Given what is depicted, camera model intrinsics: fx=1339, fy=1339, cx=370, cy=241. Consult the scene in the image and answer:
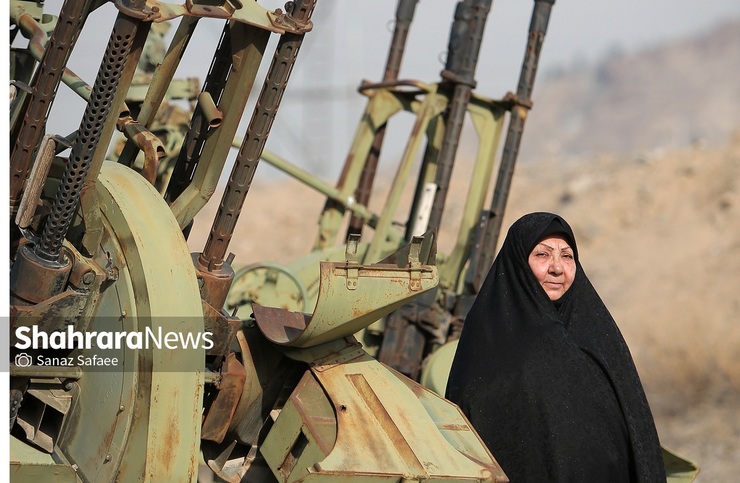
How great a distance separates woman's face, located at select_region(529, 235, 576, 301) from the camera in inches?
171

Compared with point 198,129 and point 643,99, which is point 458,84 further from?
point 643,99

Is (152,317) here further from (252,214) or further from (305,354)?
(252,214)

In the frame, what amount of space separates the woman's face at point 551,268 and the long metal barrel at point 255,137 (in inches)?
37.6

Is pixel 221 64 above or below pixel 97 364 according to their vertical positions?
above

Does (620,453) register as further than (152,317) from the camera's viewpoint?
Yes

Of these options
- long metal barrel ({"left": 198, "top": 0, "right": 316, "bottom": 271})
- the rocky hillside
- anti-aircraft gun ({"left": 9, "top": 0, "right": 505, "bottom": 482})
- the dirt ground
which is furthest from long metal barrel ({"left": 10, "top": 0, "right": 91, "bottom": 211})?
the rocky hillside

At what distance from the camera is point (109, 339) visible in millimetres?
3799

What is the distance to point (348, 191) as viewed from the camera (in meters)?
9.04

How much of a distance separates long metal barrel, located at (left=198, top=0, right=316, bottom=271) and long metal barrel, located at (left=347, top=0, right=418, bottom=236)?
4803mm

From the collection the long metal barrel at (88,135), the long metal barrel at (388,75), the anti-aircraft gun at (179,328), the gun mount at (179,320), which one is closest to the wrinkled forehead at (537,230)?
the gun mount at (179,320)

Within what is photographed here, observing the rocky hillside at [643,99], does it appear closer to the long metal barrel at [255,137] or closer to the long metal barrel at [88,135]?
the long metal barrel at [255,137]

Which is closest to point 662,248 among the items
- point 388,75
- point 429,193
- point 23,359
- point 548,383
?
point 388,75

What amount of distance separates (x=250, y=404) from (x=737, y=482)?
6.77 m

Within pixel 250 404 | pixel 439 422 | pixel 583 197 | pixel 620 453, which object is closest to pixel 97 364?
pixel 250 404
